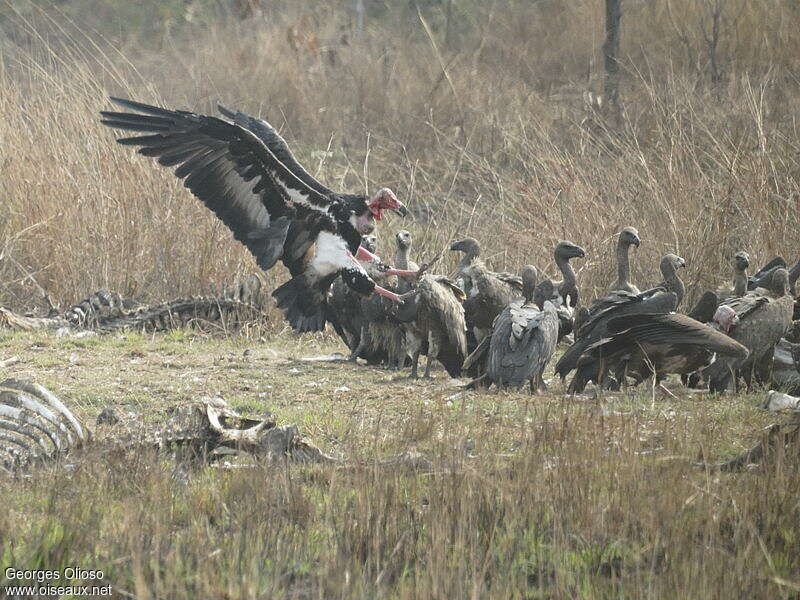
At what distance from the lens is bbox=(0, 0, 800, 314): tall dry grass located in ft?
33.5

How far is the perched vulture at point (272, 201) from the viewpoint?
24.2 ft

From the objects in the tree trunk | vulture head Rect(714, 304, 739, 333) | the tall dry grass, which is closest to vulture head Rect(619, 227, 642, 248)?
the tall dry grass

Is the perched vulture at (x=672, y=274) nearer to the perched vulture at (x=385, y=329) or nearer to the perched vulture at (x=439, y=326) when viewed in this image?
the perched vulture at (x=439, y=326)

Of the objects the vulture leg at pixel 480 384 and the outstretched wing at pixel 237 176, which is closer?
the outstretched wing at pixel 237 176

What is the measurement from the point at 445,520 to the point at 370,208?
14.6ft

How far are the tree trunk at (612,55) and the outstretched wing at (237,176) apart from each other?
849 cm

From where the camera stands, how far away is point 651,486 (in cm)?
471

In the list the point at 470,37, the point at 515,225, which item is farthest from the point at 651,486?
the point at 470,37

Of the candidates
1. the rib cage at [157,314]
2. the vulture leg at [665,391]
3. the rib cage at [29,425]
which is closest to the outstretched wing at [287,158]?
the rib cage at [157,314]

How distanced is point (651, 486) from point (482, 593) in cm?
112

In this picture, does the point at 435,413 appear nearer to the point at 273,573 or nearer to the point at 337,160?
the point at 273,573

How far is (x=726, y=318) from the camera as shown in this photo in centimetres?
735

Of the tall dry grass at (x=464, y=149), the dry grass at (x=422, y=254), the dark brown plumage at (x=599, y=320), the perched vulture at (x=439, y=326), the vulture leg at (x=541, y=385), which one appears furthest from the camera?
the tall dry grass at (x=464, y=149)

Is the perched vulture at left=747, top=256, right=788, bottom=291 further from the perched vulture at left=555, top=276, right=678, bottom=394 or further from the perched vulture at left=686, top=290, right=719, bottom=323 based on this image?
the perched vulture at left=555, top=276, right=678, bottom=394
